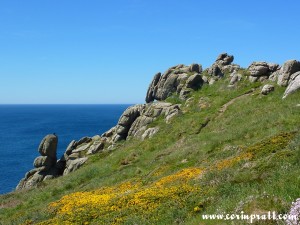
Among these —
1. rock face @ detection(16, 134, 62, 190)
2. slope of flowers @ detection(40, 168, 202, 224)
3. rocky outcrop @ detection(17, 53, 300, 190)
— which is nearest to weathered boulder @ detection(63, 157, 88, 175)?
rocky outcrop @ detection(17, 53, 300, 190)

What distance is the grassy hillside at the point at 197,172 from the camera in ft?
45.6

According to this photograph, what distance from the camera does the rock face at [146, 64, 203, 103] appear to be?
6116 cm

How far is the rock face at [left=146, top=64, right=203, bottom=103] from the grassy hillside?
2.56m

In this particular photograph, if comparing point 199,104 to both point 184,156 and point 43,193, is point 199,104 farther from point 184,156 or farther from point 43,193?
point 43,193

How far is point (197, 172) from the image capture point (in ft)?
72.0

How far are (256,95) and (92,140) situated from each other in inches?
1209

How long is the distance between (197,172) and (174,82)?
4360cm

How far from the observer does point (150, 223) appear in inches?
559

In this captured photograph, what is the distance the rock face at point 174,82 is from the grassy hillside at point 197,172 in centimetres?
256

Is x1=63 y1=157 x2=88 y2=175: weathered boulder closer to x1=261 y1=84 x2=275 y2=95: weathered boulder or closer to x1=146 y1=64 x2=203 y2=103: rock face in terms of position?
x1=146 y1=64 x2=203 y2=103: rock face

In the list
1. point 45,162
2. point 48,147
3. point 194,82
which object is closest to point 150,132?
point 194,82

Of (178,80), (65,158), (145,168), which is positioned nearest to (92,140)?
(65,158)

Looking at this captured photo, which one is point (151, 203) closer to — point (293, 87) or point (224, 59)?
point (293, 87)

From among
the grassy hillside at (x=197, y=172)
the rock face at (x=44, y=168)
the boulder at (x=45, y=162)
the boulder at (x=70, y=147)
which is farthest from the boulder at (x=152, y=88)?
the boulder at (x=45, y=162)
